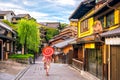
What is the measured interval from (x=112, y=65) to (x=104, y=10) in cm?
449

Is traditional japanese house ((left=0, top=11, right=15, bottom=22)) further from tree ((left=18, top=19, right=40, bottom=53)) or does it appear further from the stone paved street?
the stone paved street

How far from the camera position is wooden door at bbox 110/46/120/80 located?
16.2 m

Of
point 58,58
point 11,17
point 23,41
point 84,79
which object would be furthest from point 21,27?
point 11,17

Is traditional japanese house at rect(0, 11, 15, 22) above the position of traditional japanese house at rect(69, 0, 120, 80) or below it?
above

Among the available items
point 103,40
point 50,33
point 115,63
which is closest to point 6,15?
point 50,33

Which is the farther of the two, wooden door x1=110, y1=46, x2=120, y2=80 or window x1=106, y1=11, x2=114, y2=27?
window x1=106, y1=11, x2=114, y2=27

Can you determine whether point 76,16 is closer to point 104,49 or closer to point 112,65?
point 104,49

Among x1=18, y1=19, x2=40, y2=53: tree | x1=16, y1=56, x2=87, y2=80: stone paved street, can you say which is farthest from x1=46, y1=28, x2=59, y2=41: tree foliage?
x1=16, y1=56, x2=87, y2=80: stone paved street

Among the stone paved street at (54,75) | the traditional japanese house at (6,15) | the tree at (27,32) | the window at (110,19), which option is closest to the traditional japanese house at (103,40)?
the window at (110,19)

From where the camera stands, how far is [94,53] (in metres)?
24.0

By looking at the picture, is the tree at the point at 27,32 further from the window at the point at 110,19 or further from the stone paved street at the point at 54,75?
the window at the point at 110,19

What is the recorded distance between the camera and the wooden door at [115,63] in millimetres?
16156

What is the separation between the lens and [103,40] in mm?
18266

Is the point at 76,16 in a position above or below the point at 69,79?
above
